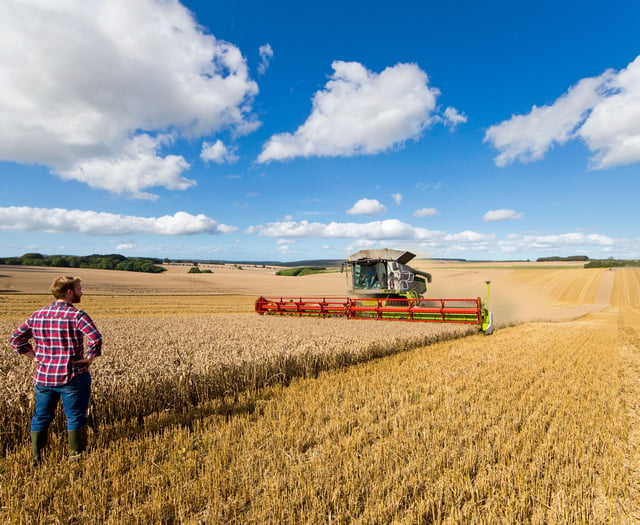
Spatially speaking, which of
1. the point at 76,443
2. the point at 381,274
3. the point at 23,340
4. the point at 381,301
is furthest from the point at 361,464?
the point at 381,274

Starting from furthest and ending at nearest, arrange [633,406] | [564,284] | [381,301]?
1. [564,284]
2. [381,301]
3. [633,406]

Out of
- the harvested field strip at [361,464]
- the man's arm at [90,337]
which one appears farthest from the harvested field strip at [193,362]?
the man's arm at [90,337]

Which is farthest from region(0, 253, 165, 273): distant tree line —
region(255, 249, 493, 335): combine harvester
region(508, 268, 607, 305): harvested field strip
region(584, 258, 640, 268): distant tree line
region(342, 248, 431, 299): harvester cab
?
region(584, 258, 640, 268): distant tree line

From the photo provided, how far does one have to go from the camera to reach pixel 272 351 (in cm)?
701

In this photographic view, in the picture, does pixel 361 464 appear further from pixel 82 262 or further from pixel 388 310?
pixel 82 262

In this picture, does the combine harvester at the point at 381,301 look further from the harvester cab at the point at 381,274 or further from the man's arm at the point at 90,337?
the man's arm at the point at 90,337

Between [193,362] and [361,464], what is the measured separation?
3617 mm

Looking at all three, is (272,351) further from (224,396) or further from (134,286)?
(134,286)

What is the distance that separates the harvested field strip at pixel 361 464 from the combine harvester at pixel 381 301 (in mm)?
6818

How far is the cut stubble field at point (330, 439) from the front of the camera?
2.88 metres

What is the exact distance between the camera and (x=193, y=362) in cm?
602

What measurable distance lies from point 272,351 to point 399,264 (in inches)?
368

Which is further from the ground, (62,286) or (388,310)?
(62,286)

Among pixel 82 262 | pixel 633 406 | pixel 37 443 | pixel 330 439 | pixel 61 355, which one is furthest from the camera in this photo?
pixel 82 262
